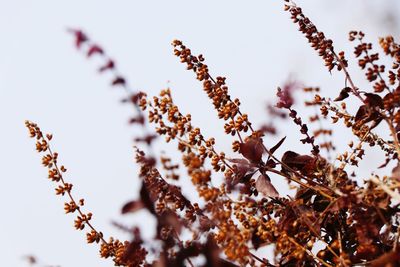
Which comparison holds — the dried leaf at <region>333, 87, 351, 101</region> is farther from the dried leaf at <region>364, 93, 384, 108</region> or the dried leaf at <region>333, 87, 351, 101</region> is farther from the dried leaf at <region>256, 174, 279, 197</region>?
the dried leaf at <region>256, 174, 279, 197</region>

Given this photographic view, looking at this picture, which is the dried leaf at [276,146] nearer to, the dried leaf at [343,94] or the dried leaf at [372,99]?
the dried leaf at [343,94]

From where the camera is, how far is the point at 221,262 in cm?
206

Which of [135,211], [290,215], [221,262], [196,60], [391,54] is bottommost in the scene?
[221,262]

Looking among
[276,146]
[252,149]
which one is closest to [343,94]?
[276,146]

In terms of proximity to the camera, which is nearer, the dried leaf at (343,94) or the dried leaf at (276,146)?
the dried leaf at (343,94)

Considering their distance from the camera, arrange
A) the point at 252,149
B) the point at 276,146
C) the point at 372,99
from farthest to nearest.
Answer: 1. the point at 276,146
2. the point at 252,149
3. the point at 372,99

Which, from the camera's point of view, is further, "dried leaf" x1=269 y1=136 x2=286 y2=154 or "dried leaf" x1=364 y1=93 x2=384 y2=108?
"dried leaf" x1=269 y1=136 x2=286 y2=154

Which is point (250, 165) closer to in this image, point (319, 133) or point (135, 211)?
point (319, 133)

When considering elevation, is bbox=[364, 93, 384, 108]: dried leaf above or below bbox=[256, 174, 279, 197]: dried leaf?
above

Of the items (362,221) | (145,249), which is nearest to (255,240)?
(362,221)

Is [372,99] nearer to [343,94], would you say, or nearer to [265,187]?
[343,94]

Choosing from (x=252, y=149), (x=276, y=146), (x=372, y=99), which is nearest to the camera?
(x=372, y=99)

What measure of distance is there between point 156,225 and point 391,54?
4.73ft

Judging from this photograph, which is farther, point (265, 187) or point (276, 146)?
point (276, 146)
